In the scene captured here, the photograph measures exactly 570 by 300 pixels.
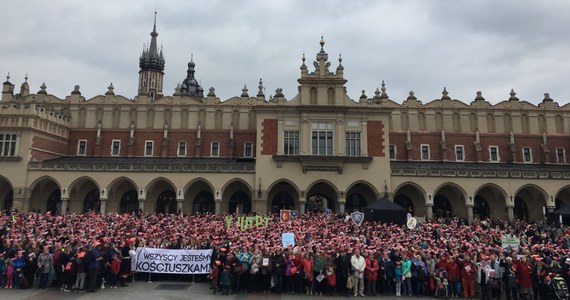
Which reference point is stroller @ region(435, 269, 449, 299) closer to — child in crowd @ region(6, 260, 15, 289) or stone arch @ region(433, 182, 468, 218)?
child in crowd @ region(6, 260, 15, 289)

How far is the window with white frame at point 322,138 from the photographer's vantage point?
38719mm

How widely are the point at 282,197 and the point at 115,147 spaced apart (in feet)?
68.0

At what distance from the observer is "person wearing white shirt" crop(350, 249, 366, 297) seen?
15.0 metres

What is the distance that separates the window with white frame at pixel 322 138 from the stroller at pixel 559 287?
25444 millimetres

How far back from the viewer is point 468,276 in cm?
1512

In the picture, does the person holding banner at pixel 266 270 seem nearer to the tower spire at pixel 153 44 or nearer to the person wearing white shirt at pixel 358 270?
the person wearing white shirt at pixel 358 270

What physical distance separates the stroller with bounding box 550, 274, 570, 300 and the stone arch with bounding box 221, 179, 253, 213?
28889mm

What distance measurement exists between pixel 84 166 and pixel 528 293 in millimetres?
37032

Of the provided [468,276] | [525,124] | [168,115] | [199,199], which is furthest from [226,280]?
[525,124]

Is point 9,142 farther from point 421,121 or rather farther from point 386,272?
point 421,121

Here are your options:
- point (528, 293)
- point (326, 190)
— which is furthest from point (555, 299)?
point (326, 190)

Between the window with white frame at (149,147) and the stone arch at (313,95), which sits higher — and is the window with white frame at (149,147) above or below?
below

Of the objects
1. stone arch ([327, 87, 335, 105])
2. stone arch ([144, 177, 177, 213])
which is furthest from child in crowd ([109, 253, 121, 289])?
stone arch ([327, 87, 335, 105])

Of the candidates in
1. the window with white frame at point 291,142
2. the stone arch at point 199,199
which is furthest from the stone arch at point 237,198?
the window with white frame at point 291,142
